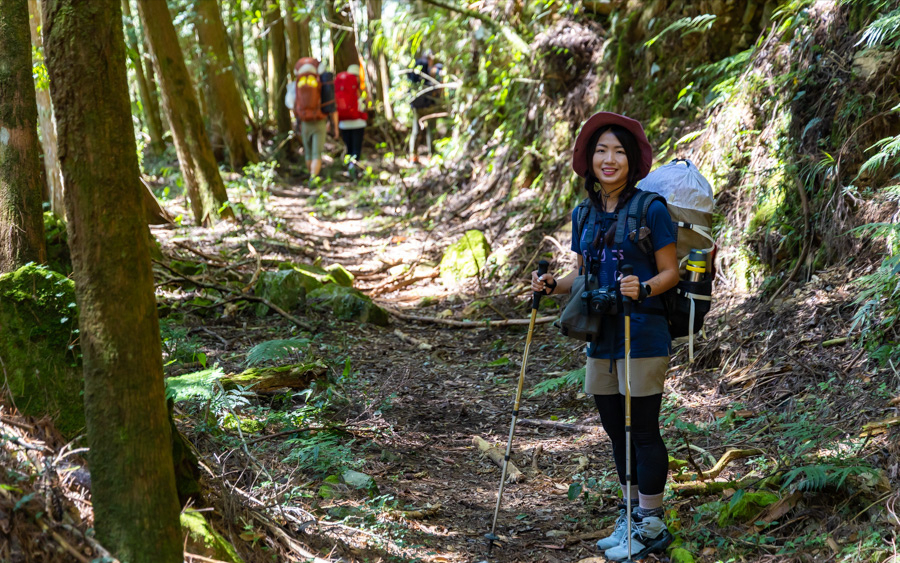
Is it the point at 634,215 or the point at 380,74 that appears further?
the point at 380,74

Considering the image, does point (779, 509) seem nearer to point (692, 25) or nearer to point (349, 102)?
point (692, 25)

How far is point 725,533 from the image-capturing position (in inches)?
148

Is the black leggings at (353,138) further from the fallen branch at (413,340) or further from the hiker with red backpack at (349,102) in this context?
the fallen branch at (413,340)

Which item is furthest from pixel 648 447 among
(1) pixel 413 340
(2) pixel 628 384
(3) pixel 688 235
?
(1) pixel 413 340

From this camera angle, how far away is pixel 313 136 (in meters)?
16.7

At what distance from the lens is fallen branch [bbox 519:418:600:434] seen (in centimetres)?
571

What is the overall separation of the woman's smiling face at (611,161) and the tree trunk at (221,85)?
44.5 ft

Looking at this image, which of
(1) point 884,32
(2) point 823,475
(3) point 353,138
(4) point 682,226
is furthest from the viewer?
(3) point 353,138

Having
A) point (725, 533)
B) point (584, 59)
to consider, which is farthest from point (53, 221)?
point (584, 59)

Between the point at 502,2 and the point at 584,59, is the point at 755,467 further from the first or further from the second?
the point at 502,2

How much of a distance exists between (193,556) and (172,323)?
474cm

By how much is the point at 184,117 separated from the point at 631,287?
9309 millimetres

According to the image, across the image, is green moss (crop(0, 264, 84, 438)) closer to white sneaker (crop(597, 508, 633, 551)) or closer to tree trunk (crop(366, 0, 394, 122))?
white sneaker (crop(597, 508, 633, 551))

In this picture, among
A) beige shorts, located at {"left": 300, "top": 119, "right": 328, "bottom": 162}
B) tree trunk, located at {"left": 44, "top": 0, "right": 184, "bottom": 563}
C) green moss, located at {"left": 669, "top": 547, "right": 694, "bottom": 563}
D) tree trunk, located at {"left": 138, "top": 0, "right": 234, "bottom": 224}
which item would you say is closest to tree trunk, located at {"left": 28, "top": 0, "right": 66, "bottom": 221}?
tree trunk, located at {"left": 138, "top": 0, "right": 234, "bottom": 224}
